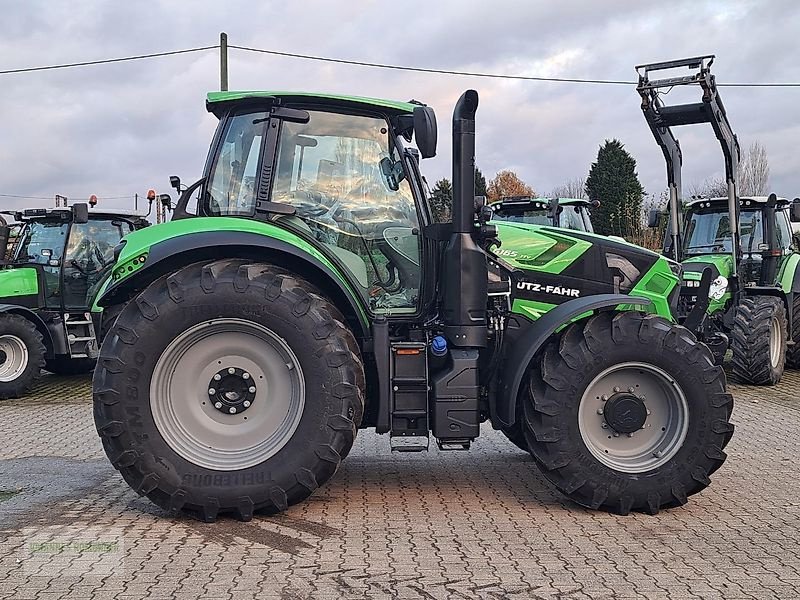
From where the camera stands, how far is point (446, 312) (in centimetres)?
490

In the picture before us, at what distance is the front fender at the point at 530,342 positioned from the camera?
4.65 meters

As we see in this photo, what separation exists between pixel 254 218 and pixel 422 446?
1719 mm

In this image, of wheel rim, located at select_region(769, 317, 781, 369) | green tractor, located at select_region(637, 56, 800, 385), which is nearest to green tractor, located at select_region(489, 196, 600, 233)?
green tractor, located at select_region(637, 56, 800, 385)

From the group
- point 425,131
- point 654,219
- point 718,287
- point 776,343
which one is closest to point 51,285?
point 425,131

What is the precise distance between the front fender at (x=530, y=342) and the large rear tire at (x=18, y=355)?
22.4 ft

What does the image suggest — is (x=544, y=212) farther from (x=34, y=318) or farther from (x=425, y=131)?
(x=425, y=131)

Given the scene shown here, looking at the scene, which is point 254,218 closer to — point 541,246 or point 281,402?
point 281,402

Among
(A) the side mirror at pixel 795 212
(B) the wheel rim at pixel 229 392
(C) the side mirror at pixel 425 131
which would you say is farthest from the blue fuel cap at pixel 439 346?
(A) the side mirror at pixel 795 212

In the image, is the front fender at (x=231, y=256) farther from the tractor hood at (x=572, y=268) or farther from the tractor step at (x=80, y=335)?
the tractor step at (x=80, y=335)

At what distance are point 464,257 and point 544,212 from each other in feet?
28.4

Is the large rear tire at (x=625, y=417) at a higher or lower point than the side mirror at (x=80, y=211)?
lower

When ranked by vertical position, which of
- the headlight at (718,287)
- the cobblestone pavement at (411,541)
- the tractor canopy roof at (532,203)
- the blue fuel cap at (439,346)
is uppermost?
the tractor canopy roof at (532,203)

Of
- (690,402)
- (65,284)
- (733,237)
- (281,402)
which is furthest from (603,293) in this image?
(65,284)

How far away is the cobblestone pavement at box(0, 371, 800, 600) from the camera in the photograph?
3.62 m
